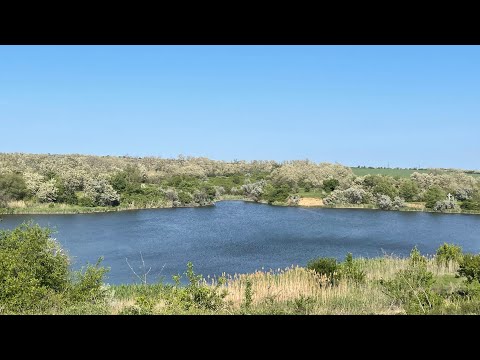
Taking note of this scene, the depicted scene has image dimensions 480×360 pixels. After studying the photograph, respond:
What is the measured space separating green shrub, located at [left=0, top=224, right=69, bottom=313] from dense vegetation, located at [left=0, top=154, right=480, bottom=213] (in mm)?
20952

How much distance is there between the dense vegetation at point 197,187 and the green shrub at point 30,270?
68.7ft

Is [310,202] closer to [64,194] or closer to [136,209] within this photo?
[136,209]

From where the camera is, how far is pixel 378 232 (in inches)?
875

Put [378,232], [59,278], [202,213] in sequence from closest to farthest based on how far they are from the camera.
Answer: [59,278] → [378,232] → [202,213]

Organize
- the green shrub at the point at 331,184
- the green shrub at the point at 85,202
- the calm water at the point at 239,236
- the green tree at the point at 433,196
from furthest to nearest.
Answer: the green shrub at the point at 331,184 < the green tree at the point at 433,196 < the green shrub at the point at 85,202 < the calm water at the point at 239,236

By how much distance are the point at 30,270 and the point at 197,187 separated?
96.3 ft

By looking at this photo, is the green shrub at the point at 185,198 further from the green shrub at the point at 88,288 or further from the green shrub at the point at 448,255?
the green shrub at the point at 88,288

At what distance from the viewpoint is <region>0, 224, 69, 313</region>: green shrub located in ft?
15.3

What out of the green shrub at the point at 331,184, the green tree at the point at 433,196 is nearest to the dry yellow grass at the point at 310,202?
the green shrub at the point at 331,184

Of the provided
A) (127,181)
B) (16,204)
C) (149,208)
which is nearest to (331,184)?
(149,208)

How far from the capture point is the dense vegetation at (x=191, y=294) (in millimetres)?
4328
